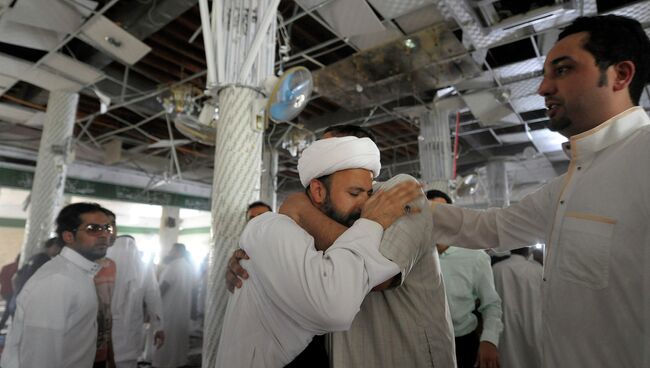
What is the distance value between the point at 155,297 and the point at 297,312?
4416 mm

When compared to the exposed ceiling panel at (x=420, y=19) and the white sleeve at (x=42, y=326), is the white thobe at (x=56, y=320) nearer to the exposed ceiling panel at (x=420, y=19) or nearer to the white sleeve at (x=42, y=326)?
the white sleeve at (x=42, y=326)

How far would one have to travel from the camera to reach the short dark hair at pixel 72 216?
9.59 ft

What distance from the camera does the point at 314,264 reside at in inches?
42.1

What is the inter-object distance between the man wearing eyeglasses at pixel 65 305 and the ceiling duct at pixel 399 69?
372 cm

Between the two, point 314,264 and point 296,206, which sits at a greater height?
point 296,206

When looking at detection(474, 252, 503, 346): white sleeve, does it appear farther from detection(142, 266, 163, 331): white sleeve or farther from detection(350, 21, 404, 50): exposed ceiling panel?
detection(142, 266, 163, 331): white sleeve

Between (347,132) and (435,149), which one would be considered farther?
(435,149)

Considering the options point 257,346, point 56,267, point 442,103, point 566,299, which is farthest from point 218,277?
point 442,103

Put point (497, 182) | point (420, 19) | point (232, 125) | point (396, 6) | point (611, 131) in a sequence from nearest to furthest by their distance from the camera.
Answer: point (611, 131) < point (232, 125) < point (396, 6) < point (420, 19) < point (497, 182)

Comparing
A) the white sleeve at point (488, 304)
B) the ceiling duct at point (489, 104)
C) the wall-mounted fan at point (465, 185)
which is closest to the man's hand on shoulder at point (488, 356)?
the white sleeve at point (488, 304)

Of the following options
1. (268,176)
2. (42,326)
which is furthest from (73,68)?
(42,326)

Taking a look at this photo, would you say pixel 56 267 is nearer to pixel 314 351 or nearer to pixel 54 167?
pixel 314 351

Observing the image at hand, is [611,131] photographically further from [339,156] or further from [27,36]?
[27,36]

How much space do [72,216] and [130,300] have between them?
6.33ft
